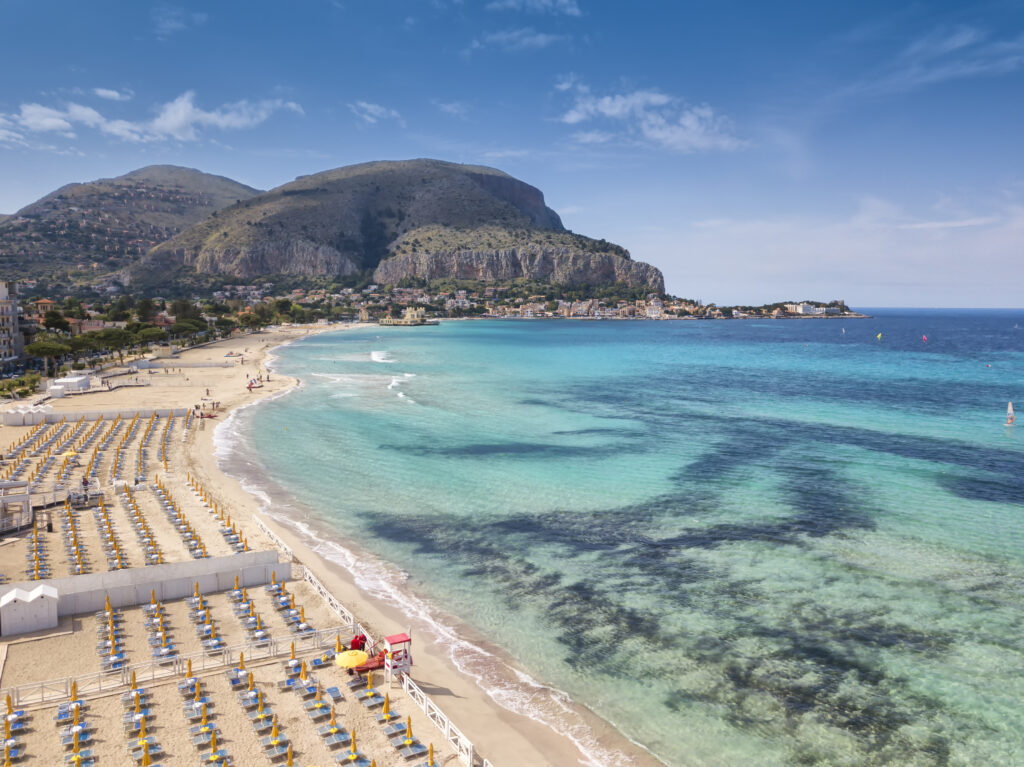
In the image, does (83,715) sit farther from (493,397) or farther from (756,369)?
(756,369)

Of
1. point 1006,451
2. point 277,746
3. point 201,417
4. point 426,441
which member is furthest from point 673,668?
point 201,417

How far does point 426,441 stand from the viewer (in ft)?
164

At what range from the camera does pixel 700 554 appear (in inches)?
1089

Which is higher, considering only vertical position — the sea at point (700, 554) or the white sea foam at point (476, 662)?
the sea at point (700, 554)

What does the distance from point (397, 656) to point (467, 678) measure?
238 cm

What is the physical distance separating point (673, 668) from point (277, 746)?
36.8 feet

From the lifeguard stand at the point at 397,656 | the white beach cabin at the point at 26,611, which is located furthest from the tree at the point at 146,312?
the lifeguard stand at the point at 397,656

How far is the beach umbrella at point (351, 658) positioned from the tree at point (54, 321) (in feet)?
363

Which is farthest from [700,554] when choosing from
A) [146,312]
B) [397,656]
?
[146,312]

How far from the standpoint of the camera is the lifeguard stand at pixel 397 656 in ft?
57.2

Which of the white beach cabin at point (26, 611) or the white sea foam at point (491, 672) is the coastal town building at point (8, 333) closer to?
the white beach cabin at point (26, 611)

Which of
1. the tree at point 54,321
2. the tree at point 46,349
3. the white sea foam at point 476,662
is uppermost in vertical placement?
the tree at point 54,321

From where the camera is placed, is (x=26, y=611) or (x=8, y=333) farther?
(x=8, y=333)

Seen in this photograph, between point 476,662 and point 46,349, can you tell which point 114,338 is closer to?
point 46,349
